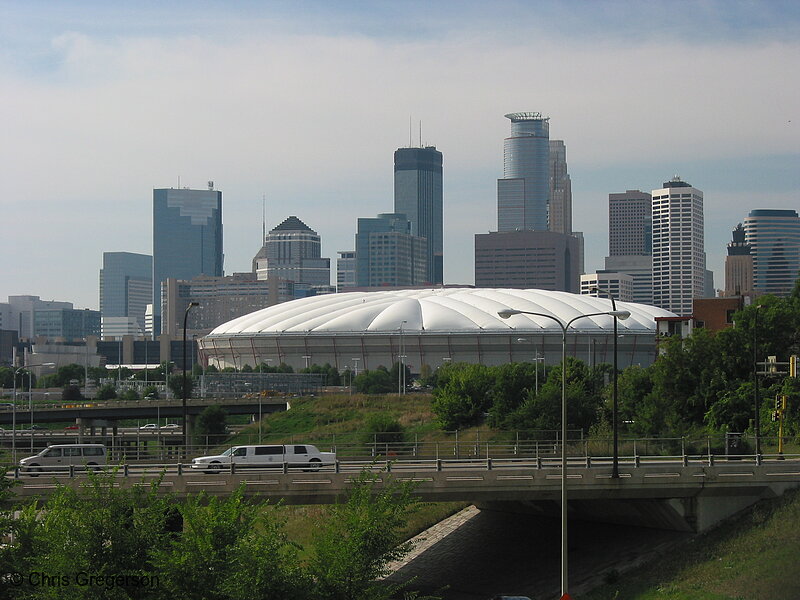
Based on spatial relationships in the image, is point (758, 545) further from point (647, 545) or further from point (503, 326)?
point (503, 326)

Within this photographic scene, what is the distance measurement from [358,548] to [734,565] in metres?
15.0

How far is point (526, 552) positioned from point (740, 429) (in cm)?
2292

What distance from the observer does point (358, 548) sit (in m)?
33.8

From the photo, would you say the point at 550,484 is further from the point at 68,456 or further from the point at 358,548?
the point at 68,456

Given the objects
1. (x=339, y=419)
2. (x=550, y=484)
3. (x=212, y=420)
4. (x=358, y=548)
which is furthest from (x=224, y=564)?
(x=339, y=419)

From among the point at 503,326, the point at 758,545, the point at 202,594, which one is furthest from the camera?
the point at 503,326

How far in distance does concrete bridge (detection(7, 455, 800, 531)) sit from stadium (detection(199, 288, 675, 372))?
107873 millimetres

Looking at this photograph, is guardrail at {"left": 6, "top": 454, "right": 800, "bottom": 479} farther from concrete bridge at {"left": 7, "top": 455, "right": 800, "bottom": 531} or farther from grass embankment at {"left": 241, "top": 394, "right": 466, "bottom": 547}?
grass embankment at {"left": 241, "top": 394, "right": 466, "bottom": 547}

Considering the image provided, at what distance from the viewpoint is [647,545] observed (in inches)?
1875

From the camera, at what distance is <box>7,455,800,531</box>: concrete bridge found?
44469mm

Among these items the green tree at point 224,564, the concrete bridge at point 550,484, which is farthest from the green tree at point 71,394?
the green tree at point 224,564

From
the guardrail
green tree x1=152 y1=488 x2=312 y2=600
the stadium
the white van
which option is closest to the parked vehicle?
the guardrail

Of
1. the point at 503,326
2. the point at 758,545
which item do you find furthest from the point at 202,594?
the point at 503,326

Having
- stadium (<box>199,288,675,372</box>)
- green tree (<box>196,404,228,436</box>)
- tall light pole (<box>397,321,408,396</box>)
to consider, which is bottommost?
green tree (<box>196,404,228,436</box>)
